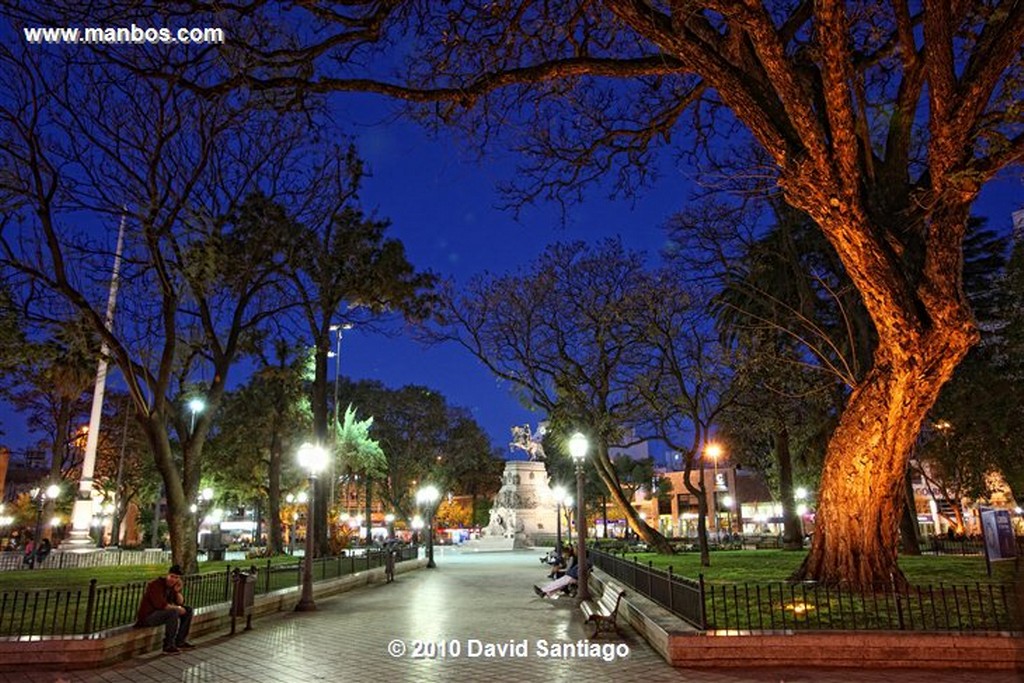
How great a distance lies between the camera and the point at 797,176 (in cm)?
951

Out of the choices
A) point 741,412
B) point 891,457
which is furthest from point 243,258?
point 741,412

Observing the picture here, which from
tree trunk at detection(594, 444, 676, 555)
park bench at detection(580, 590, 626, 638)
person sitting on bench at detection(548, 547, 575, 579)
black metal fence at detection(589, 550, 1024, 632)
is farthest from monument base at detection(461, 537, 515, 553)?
park bench at detection(580, 590, 626, 638)

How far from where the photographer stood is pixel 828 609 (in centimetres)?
1017

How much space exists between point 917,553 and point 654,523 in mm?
57226

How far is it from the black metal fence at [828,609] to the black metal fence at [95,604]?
775 cm

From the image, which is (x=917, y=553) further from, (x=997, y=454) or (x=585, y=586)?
(x=585, y=586)

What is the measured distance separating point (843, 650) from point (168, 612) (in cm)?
902

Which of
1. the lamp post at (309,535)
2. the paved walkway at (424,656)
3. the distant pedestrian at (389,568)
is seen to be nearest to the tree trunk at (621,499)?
the distant pedestrian at (389,568)

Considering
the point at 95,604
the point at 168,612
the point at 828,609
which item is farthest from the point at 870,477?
the point at 95,604

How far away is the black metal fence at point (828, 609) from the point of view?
8852 millimetres

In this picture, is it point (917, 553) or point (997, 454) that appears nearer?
point (997, 454)

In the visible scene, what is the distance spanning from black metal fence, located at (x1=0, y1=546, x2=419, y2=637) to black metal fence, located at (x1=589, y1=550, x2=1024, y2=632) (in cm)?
775

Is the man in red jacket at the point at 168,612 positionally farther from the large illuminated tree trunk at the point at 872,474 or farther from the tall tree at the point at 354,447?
the tall tree at the point at 354,447

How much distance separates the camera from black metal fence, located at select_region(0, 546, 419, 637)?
955cm
